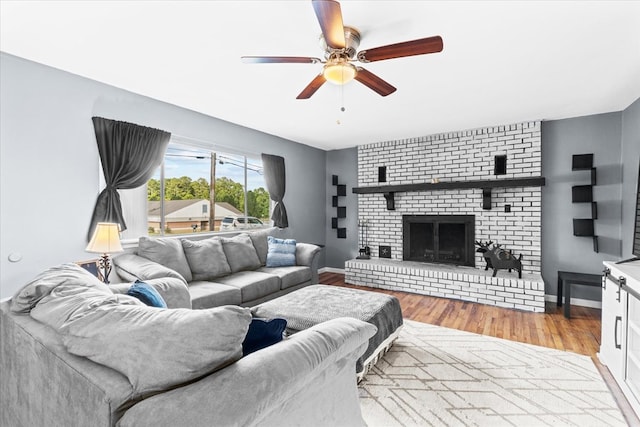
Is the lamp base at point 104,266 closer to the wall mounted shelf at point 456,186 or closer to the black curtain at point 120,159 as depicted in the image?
the black curtain at point 120,159

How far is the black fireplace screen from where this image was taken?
480cm

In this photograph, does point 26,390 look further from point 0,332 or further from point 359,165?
point 359,165

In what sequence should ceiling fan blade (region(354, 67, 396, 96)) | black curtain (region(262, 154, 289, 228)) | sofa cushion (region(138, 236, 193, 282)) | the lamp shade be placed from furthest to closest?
black curtain (region(262, 154, 289, 228)) < sofa cushion (region(138, 236, 193, 282)) < the lamp shade < ceiling fan blade (region(354, 67, 396, 96))

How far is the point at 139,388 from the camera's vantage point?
89cm

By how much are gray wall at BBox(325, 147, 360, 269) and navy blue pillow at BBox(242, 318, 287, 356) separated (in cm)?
477

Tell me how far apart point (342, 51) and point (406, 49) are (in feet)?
1.39

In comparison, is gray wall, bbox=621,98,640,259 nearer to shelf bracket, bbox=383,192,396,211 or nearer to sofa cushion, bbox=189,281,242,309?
shelf bracket, bbox=383,192,396,211

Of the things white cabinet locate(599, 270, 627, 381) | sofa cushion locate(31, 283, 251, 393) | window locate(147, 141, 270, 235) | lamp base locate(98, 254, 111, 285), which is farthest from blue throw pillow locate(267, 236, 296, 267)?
white cabinet locate(599, 270, 627, 381)

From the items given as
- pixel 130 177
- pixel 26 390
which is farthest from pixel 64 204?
pixel 26 390

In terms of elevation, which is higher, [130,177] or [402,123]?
[402,123]

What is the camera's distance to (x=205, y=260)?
349 centimetres

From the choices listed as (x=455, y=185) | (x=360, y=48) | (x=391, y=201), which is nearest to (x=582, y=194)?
(x=455, y=185)

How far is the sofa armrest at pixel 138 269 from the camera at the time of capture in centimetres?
269

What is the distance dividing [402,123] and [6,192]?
169 inches
